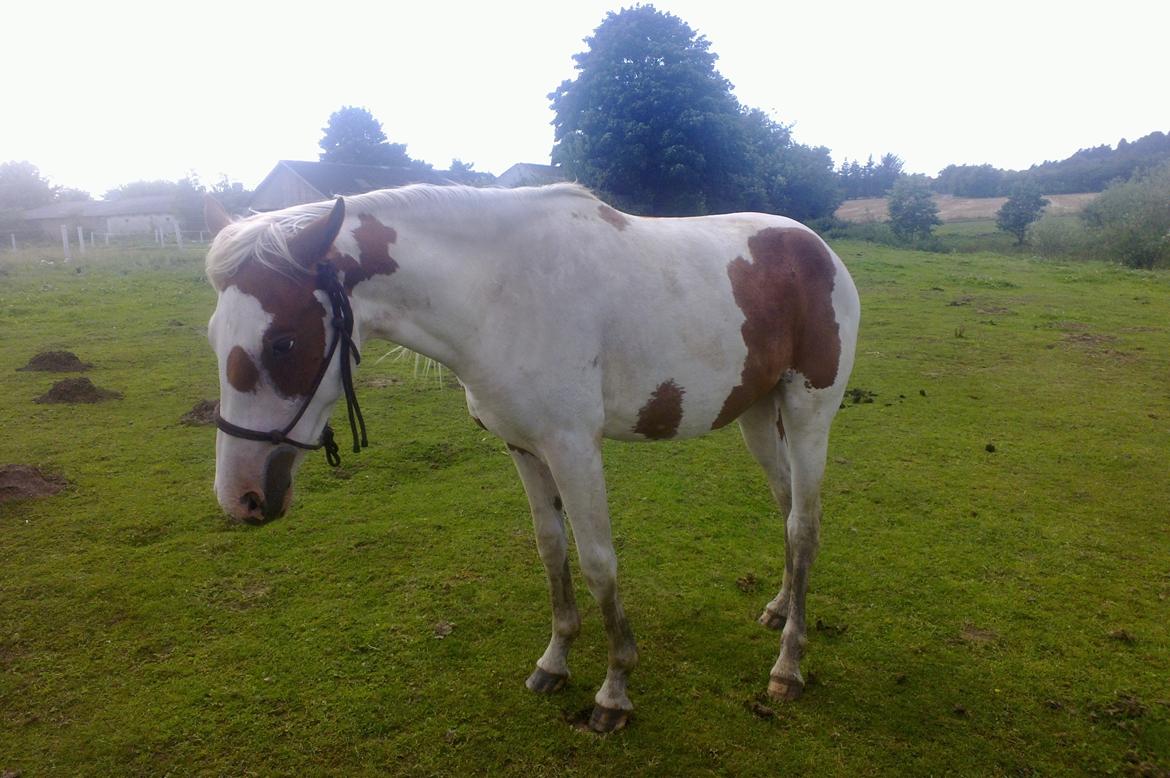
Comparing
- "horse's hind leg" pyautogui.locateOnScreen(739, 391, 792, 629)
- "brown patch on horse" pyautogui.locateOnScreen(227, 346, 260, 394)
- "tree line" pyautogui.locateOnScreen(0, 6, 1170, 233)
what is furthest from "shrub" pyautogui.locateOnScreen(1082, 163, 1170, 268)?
"brown patch on horse" pyautogui.locateOnScreen(227, 346, 260, 394)

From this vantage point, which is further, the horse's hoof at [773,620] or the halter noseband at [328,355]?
the horse's hoof at [773,620]

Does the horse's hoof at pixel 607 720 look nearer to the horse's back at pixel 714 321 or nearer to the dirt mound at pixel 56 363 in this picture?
the horse's back at pixel 714 321

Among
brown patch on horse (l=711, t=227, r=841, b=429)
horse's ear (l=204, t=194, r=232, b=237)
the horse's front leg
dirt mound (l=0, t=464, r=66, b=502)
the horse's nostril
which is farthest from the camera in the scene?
dirt mound (l=0, t=464, r=66, b=502)

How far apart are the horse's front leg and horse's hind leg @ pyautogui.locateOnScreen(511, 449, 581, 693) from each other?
22cm

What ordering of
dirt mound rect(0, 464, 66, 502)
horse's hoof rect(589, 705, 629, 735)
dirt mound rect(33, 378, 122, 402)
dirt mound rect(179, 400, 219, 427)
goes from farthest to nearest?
dirt mound rect(33, 378, 122, 402)
dirt mound rect(179, 400, 219, 427)
dirt mound rect(0, 464, 66, 502)
horse's hoof rect(589, 705, 629, 735)

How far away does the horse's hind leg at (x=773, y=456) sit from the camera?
3.17 m

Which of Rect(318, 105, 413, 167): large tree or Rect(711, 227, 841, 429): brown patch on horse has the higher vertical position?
Rect(318, 105, 413, 167): large tree

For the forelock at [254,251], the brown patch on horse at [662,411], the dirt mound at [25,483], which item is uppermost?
the forelock at [254,251]

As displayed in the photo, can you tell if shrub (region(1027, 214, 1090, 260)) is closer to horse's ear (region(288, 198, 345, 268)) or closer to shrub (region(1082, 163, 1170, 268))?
shrub (region(1082, 163, 1170, 268))

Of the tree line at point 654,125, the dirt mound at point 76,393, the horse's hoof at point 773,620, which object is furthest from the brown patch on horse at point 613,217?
the tree line at point 654,125

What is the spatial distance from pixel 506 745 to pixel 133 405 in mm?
5986

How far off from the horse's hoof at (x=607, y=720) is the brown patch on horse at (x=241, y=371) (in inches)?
70.6

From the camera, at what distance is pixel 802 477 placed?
2893mm

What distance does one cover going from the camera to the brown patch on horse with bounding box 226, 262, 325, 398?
6.02 ft
